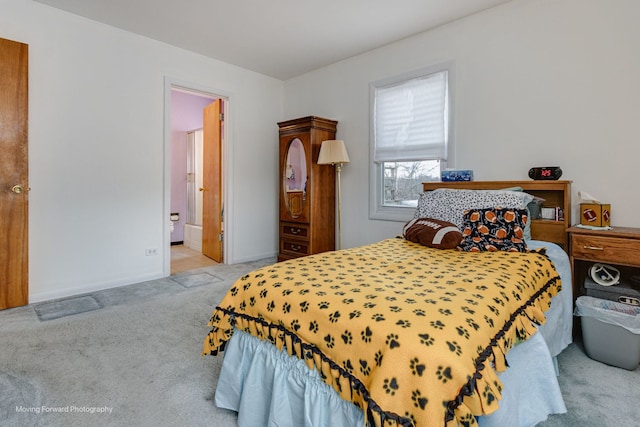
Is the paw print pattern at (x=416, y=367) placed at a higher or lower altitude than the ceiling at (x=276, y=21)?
lower

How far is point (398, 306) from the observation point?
1.16m

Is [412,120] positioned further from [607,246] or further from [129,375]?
[129,375]

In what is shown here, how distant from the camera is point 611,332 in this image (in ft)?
6.53

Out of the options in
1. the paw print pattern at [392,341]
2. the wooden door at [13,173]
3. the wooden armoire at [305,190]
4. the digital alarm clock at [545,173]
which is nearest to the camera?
the paw print pattern at [392,341]

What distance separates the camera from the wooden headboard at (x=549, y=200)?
99.2 inches

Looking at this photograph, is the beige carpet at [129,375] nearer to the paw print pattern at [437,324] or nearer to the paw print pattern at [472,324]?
the paw print pattern at [472,324]

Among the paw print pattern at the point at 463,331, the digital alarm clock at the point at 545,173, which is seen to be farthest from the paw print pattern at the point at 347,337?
the digital alarm clock at the point at 545,173

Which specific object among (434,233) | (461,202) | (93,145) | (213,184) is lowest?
(434,233)

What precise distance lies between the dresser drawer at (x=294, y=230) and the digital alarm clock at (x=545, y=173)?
2.39 metres

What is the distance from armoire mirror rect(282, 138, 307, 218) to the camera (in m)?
4.23

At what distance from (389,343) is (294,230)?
11.0 ft

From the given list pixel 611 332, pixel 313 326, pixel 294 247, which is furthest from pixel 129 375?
pixel 611 332

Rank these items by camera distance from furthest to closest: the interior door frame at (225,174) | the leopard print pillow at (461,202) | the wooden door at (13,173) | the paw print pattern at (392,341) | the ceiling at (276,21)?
the interior door frame at (225,174) < the ceiling at (276,21) < the wooden door at (13,173) < the leopard print pillow at (461,202) < the paw print pattern at (392,341)

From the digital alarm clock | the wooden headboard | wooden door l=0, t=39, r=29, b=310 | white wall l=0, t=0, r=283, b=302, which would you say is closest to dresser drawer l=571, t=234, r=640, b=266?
the wooden headboard
